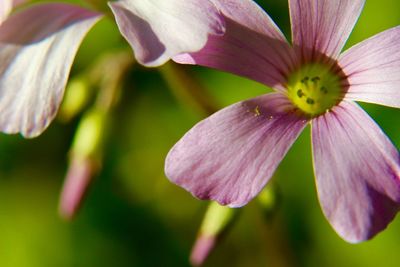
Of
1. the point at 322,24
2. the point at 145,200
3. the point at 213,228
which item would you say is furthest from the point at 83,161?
the point at 145,200

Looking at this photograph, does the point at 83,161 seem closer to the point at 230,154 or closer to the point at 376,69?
the point at 230,154

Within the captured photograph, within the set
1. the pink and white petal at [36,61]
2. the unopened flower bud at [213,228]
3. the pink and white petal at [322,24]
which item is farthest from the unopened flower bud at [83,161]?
the pink and white petal at [322,24]

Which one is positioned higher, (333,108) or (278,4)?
(333,108)

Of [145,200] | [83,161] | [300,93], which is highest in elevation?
[300,93]

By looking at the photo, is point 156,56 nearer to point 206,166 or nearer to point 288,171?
point 206,166

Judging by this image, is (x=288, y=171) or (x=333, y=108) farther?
(x=288, y=171)

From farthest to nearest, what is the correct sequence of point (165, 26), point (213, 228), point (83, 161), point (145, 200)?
1. point (145, 200)
2. point (83, 161)
3. point (213, 228)
4. point (165, 26)

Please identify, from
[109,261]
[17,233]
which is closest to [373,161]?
[109,261]
